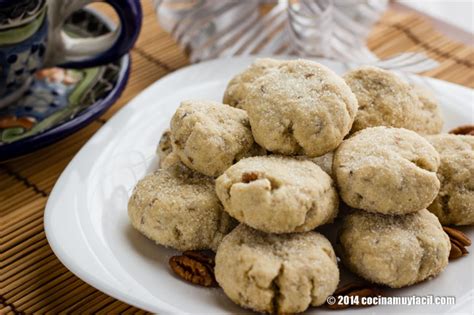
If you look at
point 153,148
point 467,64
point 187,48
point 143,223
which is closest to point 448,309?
point 143,223

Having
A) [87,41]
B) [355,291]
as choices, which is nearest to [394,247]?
[355,291]

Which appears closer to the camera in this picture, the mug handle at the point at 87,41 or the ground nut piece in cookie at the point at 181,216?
the ground nut piece in cookie at the point at 181,216

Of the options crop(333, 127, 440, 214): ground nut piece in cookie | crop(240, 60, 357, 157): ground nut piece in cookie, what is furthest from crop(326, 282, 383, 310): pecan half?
crop(240, 60, 357, 157): ground nut piece in cookie

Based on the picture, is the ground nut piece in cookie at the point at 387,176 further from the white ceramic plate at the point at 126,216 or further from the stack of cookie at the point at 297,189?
the white ceramic plate at the point at 126,216

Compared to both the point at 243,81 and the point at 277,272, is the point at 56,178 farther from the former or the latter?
the point at 277,272

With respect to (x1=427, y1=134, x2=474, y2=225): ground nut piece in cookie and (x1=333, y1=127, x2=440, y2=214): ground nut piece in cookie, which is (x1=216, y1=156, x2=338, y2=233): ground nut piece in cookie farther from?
(x1=427, y1=134, x2=474, y2=225): ground nut piece in cookie

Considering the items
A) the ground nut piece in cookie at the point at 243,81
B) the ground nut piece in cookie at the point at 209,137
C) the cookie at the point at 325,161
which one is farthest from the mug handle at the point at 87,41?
the cookie at the point at 325,161

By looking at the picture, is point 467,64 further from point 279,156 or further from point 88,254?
point 88,254
